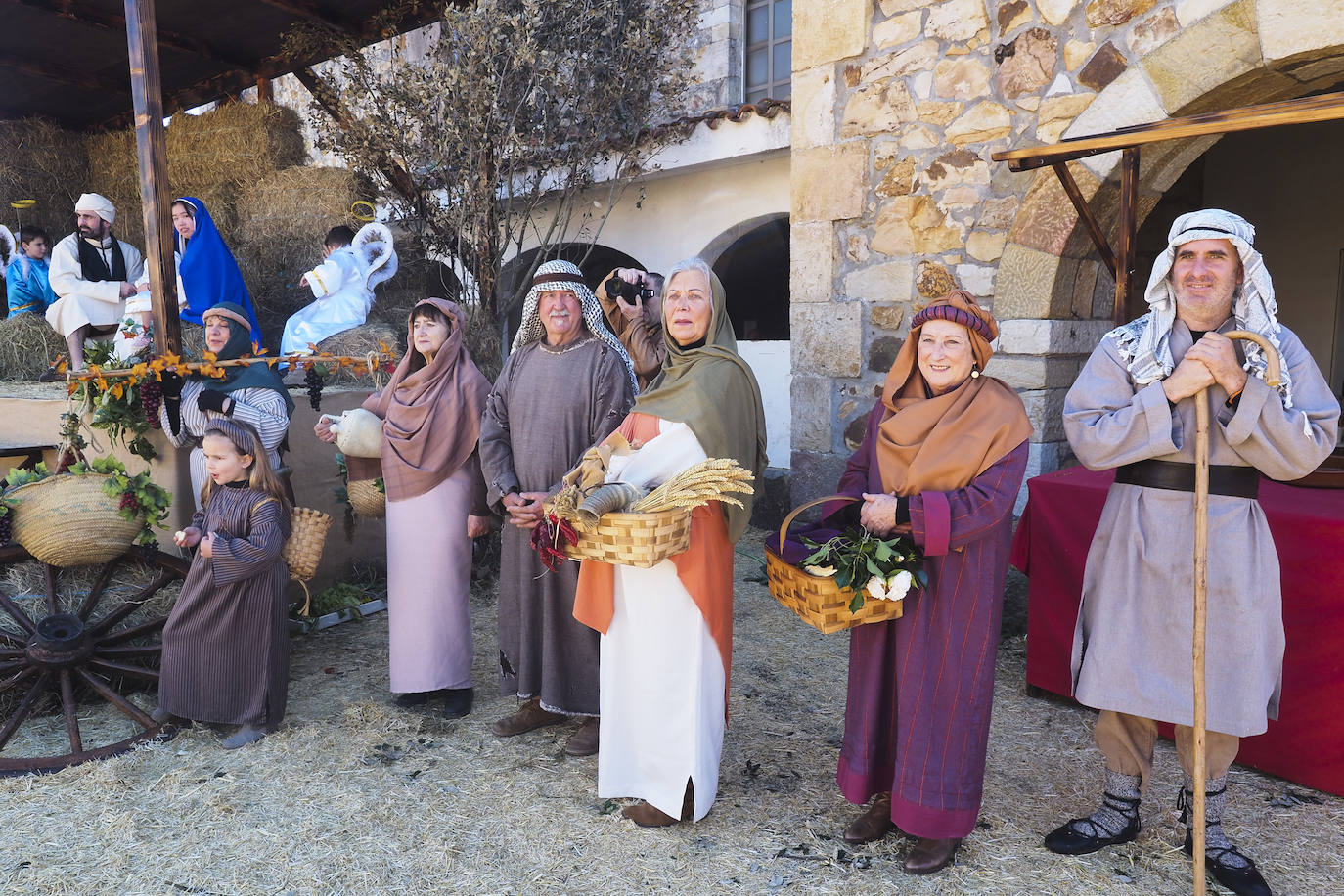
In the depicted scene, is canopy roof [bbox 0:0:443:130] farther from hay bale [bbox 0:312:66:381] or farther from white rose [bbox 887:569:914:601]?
white rose [bbox 887:569:914:601]

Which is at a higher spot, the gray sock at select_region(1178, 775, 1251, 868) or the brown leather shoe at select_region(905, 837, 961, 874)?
the gray sock at select_region(1178, 775, 1251, 868)

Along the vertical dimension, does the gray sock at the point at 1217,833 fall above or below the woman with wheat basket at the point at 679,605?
below

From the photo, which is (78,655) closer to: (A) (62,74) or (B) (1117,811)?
(B) (1117,811)

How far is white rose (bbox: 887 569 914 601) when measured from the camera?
2207 millimetres

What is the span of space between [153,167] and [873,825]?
418 centimetres

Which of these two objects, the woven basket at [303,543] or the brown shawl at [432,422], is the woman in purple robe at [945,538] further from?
the woven basket at [303,543]

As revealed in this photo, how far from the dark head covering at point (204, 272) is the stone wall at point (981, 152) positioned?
3.75 metres

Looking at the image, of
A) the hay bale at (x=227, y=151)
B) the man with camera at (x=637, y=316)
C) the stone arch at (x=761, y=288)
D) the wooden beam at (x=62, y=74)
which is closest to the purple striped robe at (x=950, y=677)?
the man with camera at (x=637, y=316)

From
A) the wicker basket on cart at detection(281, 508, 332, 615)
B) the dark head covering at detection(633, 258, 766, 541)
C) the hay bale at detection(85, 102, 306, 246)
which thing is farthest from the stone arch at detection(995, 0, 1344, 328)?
the hay bale at detection(85, 102, 306, 246)

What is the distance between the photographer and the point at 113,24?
6.09 m

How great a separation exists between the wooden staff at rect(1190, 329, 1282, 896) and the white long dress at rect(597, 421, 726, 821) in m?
1.31

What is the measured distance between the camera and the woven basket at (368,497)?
3715 millimetres

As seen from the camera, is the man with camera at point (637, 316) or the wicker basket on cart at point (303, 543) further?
the man with camera at point (637, 316)

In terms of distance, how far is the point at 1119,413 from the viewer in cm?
227
